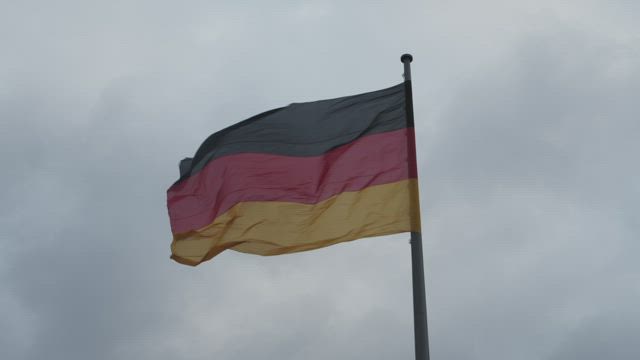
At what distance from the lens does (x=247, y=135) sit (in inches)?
658

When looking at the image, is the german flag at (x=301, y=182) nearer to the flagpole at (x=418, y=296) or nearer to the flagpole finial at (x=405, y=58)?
the flagpole at (x=418, y=296)

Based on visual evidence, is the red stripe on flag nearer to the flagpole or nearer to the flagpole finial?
the flagpole

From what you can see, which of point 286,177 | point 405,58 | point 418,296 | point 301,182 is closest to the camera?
point 418,296

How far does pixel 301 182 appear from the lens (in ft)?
51.4

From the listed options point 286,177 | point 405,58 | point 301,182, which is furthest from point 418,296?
point 405,58

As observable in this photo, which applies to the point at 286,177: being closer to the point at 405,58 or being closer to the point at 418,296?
the point at 405,58

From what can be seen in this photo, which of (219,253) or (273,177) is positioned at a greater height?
(273,177)

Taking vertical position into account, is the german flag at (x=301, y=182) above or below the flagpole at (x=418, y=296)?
above

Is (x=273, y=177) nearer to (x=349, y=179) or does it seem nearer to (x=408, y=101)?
(x=349, y=179)

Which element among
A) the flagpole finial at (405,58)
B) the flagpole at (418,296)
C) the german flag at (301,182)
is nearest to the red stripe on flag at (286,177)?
the german flag at (301,182)

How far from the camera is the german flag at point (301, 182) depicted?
1445 cm

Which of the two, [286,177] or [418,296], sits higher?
[286,177]

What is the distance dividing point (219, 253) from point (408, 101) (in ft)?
16.5

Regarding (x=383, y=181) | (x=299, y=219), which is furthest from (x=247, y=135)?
(x=383, y=181)
